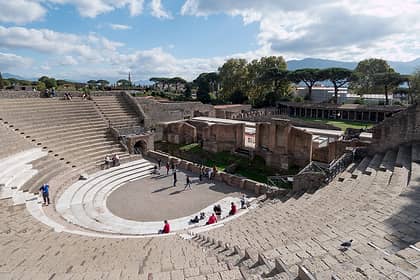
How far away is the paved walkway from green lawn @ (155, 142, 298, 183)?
11.6 feet

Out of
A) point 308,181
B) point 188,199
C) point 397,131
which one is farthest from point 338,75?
point 188,199

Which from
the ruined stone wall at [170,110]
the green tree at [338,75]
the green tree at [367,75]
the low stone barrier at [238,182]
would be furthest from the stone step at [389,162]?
the green tree at [367,75]

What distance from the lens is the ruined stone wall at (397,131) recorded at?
13.5m

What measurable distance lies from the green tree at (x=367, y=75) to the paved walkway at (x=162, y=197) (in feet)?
131

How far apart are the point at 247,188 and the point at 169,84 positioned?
243 ft

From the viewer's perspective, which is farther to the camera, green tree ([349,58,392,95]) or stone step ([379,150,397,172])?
green tree ([349,58,392,95])

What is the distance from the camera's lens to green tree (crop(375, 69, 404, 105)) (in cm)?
4053

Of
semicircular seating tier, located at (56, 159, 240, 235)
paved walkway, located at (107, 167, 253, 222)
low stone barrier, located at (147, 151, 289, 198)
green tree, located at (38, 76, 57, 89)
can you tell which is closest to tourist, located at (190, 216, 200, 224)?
semicircular seating tier, located at (56, 159, 240, 235)

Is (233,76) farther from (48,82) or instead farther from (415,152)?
(415,152)

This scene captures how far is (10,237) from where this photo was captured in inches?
301

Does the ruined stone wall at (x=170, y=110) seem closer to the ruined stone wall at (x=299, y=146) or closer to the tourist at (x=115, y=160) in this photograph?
the tourist at (x=115, y=160)

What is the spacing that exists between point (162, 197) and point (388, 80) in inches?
1676

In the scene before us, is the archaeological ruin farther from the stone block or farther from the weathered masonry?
the weathered masonry

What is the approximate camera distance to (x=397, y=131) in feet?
46.2
